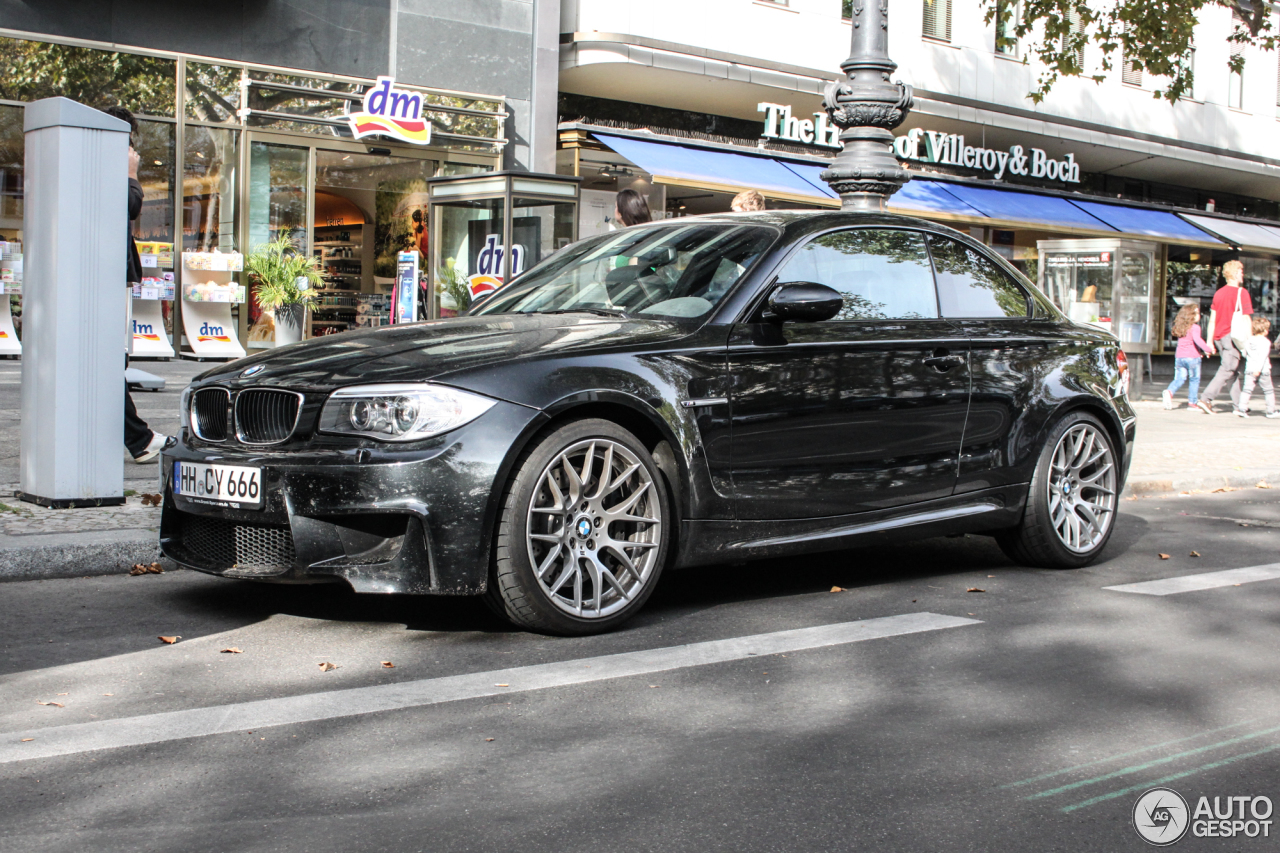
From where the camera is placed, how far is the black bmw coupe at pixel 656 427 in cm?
461

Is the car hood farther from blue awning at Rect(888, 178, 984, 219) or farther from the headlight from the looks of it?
blue awning at Rect(888, 178, 984, 219)

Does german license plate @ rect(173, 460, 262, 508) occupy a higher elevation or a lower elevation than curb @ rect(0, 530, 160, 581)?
higher

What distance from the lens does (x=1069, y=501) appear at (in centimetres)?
666

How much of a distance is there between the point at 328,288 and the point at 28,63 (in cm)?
489

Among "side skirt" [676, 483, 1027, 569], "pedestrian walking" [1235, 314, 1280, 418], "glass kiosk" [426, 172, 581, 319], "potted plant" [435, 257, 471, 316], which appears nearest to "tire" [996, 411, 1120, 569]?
"side skirt" [676, 483, 1027, 569]

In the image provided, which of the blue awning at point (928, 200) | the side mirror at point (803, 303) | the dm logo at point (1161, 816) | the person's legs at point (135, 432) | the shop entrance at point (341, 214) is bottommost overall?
the dm logo at point (1161, 816)

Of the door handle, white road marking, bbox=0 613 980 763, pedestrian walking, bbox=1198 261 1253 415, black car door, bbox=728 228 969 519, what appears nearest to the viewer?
white road marking, bbox=0 613 980 763

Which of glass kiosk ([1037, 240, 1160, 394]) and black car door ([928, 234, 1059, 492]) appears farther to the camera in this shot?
glass kiosk ([1037, 240, 1160, 394])

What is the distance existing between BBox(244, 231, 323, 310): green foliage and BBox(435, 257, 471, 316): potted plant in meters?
4.20

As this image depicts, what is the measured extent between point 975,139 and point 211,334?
14239 millimetres

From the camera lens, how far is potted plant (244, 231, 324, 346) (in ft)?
57.8

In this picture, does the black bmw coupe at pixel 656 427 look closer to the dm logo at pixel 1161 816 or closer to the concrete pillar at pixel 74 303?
the concrete pillar at pixel 74 303

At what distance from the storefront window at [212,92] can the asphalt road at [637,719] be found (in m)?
12.2

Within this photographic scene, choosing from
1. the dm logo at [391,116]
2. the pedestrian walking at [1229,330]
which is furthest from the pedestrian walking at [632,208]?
the pedestrian walking at [1229,330]
